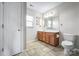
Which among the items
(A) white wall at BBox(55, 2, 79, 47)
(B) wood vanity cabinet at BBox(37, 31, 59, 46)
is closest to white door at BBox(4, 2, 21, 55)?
(B) wood vanity cabinet at BBox(37, 31, 59, 46)

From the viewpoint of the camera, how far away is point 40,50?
1.55 metres

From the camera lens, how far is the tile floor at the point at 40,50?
4.86ft

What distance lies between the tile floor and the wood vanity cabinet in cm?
11

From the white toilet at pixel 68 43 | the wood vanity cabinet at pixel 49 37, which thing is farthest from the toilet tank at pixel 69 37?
the wood vanity cabinet at pixel 49 37

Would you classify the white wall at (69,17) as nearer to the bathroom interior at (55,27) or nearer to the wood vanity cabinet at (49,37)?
the bathroom interior at (55,27)

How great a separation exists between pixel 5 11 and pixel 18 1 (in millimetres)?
368

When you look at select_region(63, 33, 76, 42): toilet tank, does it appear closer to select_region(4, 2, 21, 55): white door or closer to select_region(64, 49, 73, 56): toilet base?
select_region(64, 49, 73, 56): toilet base

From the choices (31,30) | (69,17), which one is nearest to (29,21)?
(31,30)

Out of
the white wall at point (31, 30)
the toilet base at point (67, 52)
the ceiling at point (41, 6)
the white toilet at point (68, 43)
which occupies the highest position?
the ceiling at point (41, 6)

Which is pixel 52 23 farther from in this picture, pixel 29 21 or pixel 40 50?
pixel 40 50

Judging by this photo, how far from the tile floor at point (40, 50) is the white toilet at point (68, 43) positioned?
9 cm

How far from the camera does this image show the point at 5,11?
1540mm

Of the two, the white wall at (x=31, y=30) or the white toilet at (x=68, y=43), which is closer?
the white toilet at (x=68, y=43)

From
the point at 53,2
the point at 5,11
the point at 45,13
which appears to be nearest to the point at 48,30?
the point at 45,13
